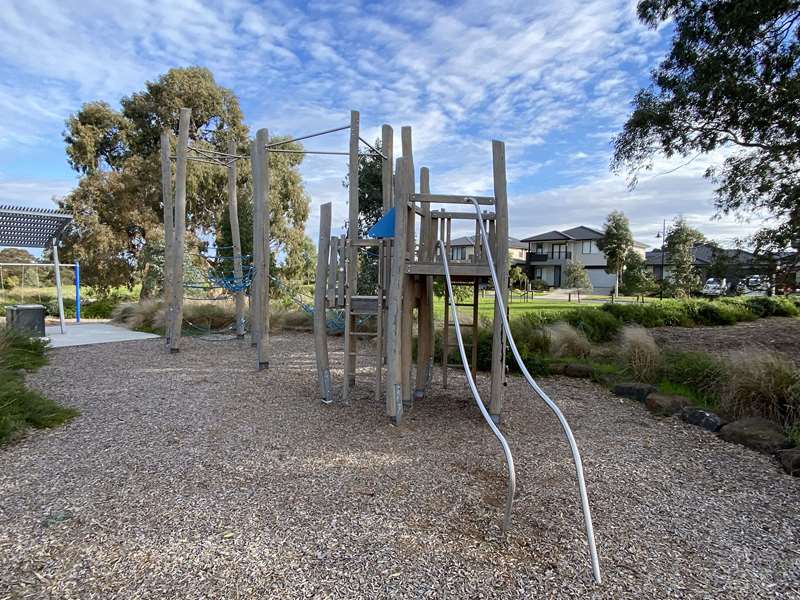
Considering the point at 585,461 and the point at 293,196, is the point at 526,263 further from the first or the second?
the point at 585,461

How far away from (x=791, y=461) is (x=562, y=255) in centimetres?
4745

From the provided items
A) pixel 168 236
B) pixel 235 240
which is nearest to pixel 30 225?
pixel 168 236

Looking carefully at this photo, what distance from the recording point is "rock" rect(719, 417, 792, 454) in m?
3.73

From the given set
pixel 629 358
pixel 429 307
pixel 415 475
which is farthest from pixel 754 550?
pixel 629 358

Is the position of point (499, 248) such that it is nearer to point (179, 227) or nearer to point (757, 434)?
point (757, 434)

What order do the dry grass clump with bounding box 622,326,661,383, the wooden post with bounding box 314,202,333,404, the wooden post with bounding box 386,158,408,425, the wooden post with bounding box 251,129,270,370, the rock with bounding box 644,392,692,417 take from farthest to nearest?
the wooden post with bounding box 251,129,270,370 < the dry grass clump with bounding box 622,326,661,383 < the wooden post with bounding box 314,202,333,404 < the rock with bounding box 644,392,692,417 < the wooden post with bounding box 386,158,408,425

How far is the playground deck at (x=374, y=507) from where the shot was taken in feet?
6.99

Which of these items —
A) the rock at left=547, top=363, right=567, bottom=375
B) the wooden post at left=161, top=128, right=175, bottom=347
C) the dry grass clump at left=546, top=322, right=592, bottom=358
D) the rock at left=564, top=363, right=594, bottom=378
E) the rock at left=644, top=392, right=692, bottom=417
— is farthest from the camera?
the wooden post at left=161, top=128, right=175, bottom=347

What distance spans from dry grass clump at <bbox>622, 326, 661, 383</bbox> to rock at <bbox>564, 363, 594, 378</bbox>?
448 millimetres

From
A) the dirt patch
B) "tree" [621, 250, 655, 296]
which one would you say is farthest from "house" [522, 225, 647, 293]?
the dirt patch

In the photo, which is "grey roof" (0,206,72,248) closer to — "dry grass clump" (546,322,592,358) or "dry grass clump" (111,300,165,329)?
"dry grass clump" (111,300,165,329)

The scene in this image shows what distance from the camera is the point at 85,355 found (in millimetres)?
7734

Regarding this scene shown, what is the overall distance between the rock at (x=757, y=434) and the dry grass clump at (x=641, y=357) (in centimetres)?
179

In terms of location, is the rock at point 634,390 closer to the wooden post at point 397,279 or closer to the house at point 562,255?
the wooden post at point 397,279
